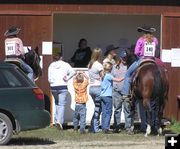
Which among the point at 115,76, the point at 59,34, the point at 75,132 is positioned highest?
the point at 59,34

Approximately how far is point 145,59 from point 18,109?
3828 mm

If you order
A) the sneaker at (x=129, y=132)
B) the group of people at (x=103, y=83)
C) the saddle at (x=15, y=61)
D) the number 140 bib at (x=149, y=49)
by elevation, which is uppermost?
the number 140 bib at (x=149, y=49)

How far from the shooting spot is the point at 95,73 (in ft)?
47.3

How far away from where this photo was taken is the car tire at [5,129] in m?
11.3

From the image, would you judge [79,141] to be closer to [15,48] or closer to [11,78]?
[11,78]

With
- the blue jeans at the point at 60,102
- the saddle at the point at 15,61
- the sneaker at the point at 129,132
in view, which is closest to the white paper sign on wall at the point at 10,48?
the saddle at the point at 15,61

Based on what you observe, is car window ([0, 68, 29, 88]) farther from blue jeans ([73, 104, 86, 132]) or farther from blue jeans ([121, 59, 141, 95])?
blue jeans ([121, 59, 141, 95])

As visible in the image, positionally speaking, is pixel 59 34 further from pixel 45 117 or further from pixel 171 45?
pixel 45 117

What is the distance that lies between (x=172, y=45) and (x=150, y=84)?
2672 mm

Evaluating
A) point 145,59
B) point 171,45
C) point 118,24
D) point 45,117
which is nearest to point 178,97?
point 171,45

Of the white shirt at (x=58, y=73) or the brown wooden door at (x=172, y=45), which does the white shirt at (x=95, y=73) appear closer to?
the white shirt at (x=58, y=73)

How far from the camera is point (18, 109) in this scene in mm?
11406

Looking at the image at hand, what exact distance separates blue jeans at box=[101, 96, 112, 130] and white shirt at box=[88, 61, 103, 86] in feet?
1.53

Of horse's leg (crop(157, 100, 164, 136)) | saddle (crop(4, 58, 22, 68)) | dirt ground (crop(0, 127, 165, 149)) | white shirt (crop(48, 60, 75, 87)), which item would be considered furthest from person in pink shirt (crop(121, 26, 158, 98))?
saddle (crop(4, 58, 22, 68))
